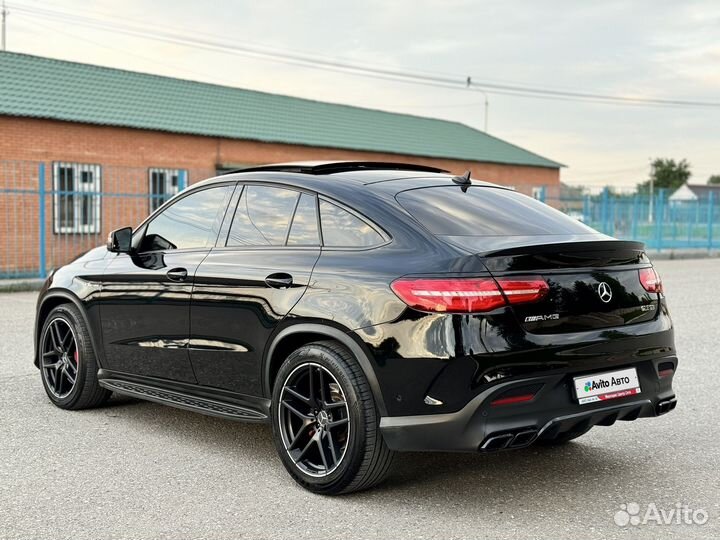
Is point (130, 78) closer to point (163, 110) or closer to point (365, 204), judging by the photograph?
point (163, 110)

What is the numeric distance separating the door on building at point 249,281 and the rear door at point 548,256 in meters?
0.63

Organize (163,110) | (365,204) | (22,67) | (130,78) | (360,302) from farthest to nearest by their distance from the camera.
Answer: (130,78), (163,110), (22,67), (365,204), (360,302)

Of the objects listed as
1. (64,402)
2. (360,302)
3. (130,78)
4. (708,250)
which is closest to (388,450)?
(360,302)

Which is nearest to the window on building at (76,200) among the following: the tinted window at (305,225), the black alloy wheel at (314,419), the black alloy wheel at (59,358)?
the black alloy wheel at (59,358)

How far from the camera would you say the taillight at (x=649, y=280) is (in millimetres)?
4551

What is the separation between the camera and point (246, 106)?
3034cm

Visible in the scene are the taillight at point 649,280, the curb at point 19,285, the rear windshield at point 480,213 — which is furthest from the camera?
the curb at point 19,285

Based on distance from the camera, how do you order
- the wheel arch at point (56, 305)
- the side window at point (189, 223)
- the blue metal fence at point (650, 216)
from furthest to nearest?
the blue metal fence at point (650, 216)
the wheel arch at point (56, 305)
the side window at point (189, 223)

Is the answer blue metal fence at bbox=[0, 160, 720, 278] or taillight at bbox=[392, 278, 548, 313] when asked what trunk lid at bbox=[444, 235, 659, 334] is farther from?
blue metal fence at bbox=[0, 160, 720, 278]

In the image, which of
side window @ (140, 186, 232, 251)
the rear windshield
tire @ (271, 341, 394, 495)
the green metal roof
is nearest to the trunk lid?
the rear windshield

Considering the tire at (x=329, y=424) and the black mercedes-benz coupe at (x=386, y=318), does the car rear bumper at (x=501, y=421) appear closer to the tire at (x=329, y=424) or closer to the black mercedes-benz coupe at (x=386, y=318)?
the black mercedes-benz coupe at (x=386, y=318)

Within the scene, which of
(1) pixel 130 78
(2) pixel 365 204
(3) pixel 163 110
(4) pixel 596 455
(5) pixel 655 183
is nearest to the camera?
(2) pixel 365 204

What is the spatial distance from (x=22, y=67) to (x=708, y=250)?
73.8 ft

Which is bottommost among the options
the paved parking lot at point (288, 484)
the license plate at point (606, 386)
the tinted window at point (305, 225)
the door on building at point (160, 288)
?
the paved parking lot at point (288, 484)
